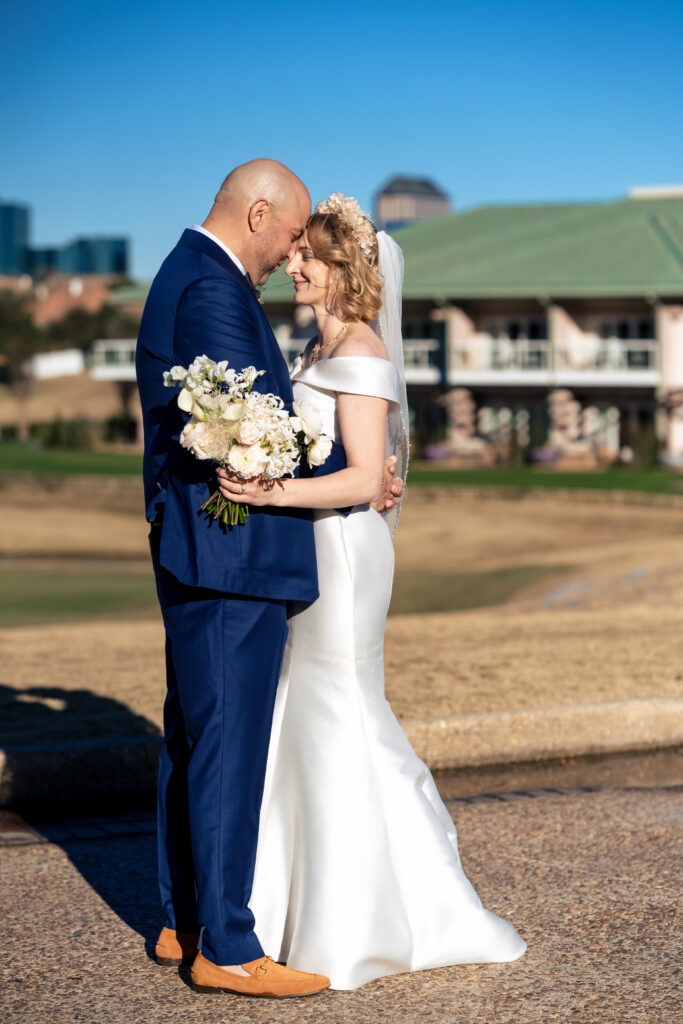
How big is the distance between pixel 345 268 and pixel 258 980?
2.02 metres

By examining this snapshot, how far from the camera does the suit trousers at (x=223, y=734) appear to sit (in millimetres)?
3836

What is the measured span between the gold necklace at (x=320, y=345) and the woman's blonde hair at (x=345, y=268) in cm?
3

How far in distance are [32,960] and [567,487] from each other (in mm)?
28993

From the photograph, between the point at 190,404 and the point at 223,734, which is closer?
the point at 190,404

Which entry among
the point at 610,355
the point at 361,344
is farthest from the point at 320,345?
the point at 610,355

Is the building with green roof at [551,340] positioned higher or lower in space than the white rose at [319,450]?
higher

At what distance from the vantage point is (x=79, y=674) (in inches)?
344

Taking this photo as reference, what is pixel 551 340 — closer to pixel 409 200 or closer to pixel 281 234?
pixel 281 234

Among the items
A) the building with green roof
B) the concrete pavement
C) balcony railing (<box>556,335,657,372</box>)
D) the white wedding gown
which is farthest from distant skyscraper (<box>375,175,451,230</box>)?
the white wedding gown

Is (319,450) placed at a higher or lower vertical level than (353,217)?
lower

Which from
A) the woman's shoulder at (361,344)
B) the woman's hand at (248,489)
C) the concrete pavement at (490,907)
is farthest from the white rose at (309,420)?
the concrete pavement at (490,907)

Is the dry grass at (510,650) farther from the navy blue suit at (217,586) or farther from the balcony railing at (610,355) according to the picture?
the balcony railing at (610,355)

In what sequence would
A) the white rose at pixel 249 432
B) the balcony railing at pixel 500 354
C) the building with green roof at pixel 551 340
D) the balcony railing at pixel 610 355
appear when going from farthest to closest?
the balcony railing at pixel 500 354 < the balcony railing at pixel 610 355 < the building with green roof at pixel 551 340 < the white rose at pixel 249 432

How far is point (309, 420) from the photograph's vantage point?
3779mm
